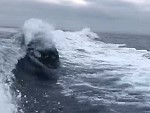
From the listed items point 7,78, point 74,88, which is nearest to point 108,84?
point 74,88

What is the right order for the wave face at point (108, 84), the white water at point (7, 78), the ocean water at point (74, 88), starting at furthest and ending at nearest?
the wave face at point (108, 84)
the ocean water at point (74, 88)
the white water at point (7, 78)

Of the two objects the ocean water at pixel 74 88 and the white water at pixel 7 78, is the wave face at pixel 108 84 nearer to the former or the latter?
the ocean water at pixel 74 88

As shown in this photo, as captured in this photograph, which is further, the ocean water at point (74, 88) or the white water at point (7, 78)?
the ocean water at point (74, 88)

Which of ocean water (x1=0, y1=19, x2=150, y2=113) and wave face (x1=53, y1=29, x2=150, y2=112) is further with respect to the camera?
wave face (x1=53, y1=29, x2=150, y2=112)

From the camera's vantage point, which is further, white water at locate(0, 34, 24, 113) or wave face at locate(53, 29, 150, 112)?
wave face at locate(53, 29, 150, 112)

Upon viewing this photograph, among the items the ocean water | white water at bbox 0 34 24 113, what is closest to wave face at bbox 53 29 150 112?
the ocean water

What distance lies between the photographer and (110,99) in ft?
66.4

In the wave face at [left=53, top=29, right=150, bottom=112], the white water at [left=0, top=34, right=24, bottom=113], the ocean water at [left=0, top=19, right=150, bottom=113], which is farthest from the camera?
the wave face at [left=53, top=29, right=150, bottom=112]

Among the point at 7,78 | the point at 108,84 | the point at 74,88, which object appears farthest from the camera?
the point at 108,84

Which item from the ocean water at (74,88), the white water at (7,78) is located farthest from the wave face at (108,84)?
the white water at (7,78)

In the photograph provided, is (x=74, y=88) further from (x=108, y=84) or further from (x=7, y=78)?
(x=7, y=78)

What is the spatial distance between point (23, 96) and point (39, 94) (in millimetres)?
1229

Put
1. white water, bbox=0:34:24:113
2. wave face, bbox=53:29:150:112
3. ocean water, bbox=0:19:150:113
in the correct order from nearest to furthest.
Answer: white water, bbox=0:34:24:113 < ocean water, bbox=0:19:150:113 < wave face, bbox=53:29:150:112

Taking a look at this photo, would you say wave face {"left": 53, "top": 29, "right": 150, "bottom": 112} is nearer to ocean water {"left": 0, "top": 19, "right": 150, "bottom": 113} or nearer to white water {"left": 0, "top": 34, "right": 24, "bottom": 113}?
ocean water {"left": 0, "top": 19, "right": 150, "bottom": 113}
